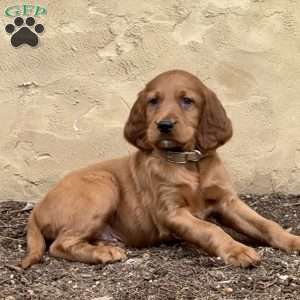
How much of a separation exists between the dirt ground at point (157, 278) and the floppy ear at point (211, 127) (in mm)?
681

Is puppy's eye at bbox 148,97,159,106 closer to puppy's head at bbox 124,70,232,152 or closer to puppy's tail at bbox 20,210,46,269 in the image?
puppy's head at bbox 124,70,232,152

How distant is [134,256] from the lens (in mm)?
4637

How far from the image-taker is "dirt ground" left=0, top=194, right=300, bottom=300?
12.5 ft

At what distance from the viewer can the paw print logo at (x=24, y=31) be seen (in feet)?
19.5

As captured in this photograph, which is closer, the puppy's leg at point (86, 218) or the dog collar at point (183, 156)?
the puppy's leg at point (86, 218)

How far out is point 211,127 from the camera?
15.4ft

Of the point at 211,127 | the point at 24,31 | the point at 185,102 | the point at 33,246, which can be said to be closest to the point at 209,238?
the point at 211,127

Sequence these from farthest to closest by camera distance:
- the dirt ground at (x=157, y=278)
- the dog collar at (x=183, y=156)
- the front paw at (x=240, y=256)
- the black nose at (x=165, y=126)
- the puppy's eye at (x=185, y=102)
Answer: the dog collar at (x=183, y=156) → the puppy's eye at (x=185, y=102) → the black nose at (x=165, y=126) → the front paw at (x=240, y=256) → the dirt ground at (x=157, y=278)

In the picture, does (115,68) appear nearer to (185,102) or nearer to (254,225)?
(185,102)

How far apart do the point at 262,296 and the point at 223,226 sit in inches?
54.1

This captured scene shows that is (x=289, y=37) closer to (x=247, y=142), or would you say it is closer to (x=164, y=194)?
(x=247, y=142)

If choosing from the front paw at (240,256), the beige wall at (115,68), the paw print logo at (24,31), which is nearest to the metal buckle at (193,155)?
the front paw at (240,256)

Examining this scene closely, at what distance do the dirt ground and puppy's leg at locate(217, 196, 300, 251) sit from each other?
8cm

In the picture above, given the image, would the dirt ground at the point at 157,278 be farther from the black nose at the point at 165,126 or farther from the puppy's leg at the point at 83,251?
the black nose at the point at 165,126
